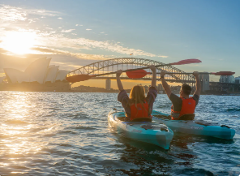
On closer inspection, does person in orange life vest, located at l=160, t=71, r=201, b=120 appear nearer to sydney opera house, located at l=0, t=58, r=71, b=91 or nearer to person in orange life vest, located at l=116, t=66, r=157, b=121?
person in orange life vest, located at l=116, t=66, r=157, b=121

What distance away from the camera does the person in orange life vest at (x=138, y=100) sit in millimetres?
5749

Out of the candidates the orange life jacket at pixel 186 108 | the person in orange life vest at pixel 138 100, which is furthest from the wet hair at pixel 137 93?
the orange life jacket at pixel 186 108

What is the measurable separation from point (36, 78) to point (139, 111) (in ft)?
301

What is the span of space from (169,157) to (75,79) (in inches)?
272

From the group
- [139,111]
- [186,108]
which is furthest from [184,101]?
[139,111]

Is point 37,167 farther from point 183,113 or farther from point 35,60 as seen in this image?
point 35,60

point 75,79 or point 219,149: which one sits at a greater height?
point 75,79

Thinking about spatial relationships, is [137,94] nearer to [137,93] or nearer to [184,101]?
[137,93]

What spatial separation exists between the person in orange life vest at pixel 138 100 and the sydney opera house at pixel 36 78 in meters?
80.9

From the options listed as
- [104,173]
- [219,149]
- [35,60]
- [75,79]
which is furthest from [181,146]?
[35,60]

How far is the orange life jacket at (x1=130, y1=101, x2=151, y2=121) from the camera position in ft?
19.4

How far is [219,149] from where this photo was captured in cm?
582

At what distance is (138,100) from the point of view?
19.0 feet

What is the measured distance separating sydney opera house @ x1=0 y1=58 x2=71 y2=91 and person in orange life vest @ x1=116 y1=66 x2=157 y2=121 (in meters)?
80.9
